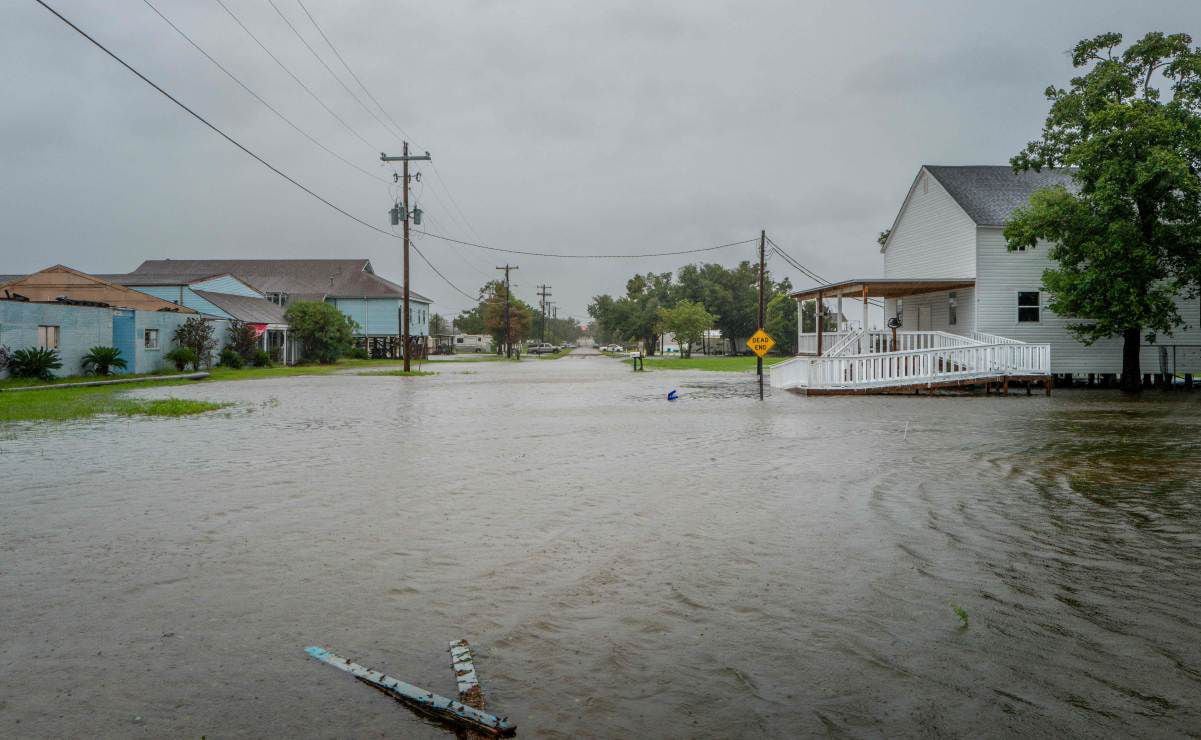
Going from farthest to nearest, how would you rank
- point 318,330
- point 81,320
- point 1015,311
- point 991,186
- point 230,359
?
point 318,330 → point 230,359 → point 81,320 → point 991,186 → point 1015,311

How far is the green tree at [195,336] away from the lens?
41906mm

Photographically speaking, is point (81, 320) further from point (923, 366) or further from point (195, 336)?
point (923, 366)

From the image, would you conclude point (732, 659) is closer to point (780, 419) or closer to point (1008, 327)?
point (780, 419)

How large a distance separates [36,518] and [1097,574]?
335 inches

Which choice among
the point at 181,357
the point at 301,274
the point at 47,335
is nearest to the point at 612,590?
the point at 47,335

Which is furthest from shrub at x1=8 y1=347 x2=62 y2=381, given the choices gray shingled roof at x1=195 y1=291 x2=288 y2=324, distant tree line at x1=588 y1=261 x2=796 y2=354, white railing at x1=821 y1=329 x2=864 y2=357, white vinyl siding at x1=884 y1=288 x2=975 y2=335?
distant tree line at x1=588 y1=261 x2=796 y2=354

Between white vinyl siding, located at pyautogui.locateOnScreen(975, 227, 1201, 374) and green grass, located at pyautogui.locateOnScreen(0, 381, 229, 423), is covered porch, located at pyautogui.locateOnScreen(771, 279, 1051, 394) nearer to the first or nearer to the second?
white vinyl siding, located at pyautogui.locateOnScreen(975, 227, 1201, 374)

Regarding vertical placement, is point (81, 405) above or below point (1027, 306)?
below

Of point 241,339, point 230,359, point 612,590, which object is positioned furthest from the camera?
point 241,339

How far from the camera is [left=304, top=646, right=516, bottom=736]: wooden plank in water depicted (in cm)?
338

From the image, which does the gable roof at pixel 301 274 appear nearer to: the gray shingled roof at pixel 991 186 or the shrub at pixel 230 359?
the shrub at pixel 230 359

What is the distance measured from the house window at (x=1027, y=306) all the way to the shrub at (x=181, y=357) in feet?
120

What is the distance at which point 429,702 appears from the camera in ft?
11.6

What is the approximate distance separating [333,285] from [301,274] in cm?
Result: 433
